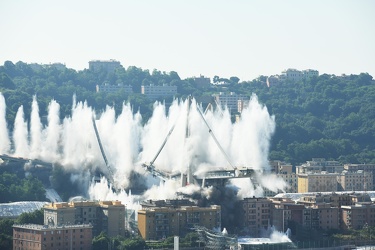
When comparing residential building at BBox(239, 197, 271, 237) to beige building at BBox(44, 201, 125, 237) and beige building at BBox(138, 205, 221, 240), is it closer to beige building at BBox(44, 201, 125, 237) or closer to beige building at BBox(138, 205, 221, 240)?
beige building at BBox(138, 205, 221, 240)

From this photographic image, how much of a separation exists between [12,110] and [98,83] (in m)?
36.8

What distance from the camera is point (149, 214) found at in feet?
215

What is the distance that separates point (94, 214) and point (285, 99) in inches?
2614

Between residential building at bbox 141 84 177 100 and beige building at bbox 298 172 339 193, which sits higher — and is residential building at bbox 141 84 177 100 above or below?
above

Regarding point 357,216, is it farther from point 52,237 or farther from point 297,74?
point 297,74

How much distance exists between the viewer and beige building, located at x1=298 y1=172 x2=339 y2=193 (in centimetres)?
9100

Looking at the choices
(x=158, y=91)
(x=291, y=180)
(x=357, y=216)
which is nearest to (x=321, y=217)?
(x=357, y=216)

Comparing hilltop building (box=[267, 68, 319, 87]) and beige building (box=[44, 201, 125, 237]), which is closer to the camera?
beige building (box=[44, 201, 125, 237])

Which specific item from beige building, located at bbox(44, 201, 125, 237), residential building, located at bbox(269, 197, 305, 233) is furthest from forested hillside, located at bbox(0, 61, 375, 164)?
residential building, located at bbox(269, 197, 305, 233)

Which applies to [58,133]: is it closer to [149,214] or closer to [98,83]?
[149,214]

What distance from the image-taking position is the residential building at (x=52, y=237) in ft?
197

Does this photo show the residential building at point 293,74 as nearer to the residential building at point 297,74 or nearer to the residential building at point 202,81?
the residential building at point 297,74

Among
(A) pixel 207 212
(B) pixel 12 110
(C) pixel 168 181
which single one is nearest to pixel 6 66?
(B) pixel 12 110

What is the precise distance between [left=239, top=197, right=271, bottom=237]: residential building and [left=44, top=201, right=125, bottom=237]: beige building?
7.01 metres
